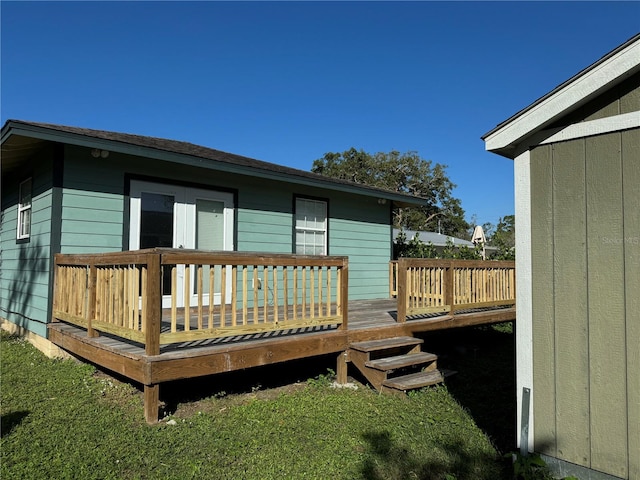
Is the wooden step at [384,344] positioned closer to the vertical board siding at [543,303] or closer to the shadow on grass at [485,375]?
the shadow on grass at [485,375]

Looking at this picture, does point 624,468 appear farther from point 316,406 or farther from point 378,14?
point 378,14

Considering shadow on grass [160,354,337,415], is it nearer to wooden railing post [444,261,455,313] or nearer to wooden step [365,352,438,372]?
wooden step [365,352,438,372]

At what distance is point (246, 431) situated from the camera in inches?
135

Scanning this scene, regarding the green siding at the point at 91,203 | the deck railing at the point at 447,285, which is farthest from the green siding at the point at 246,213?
the deck railing at the point at 447,285

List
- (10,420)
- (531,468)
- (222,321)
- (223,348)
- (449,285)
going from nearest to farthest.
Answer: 1. (531,468)
2. (10,420)
3. (222,321)
4. (223,348)
5. (449,285)

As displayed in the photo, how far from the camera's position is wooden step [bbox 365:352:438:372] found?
4.62 metres

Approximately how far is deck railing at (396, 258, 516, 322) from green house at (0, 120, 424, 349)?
9.11 ft

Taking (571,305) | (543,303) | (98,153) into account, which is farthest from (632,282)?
(98,153)

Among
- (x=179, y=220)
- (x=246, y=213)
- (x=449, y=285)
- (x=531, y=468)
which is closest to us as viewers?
(x=531, y=468)

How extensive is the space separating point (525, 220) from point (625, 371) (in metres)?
1.08

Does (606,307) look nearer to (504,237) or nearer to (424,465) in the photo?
(424,465)

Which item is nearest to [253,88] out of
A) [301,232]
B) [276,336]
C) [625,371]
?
[301,232]

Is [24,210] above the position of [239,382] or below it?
above

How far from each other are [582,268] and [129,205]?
5.74 m
